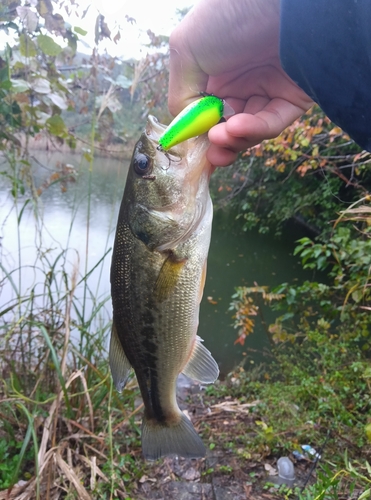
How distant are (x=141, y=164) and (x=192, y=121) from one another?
0.33 meters

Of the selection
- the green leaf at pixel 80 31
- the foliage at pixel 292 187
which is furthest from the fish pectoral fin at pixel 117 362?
the foliage at pixel 292 187

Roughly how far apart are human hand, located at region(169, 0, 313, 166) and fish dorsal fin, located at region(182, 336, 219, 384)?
753 millimetres

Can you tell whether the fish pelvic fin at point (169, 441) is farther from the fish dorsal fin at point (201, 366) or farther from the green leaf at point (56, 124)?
the green leaf at point (56, 124)

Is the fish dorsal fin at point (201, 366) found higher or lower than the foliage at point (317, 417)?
higher

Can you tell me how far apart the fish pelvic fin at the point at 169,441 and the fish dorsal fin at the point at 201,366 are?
0.79 feet

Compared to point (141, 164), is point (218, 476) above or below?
below

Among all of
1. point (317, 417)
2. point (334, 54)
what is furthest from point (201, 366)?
point (317, 417)

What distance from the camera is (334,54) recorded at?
110 centimetres

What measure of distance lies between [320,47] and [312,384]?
3186mm

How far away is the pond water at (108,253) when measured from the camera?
5.39 m

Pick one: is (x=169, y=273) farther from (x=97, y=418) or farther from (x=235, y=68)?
(x=97, y=418)

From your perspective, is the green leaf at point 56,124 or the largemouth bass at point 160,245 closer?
the largemouth bass at point 160,245

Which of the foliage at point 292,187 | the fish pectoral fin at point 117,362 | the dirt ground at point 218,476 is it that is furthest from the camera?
the foliage at point 292,187

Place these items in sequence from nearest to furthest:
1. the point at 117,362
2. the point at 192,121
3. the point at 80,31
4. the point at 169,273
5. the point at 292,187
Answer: the point at 192,121 → the point at 169,273 → the point at 117,362 → the point at 80,31 → the point at 292,187
